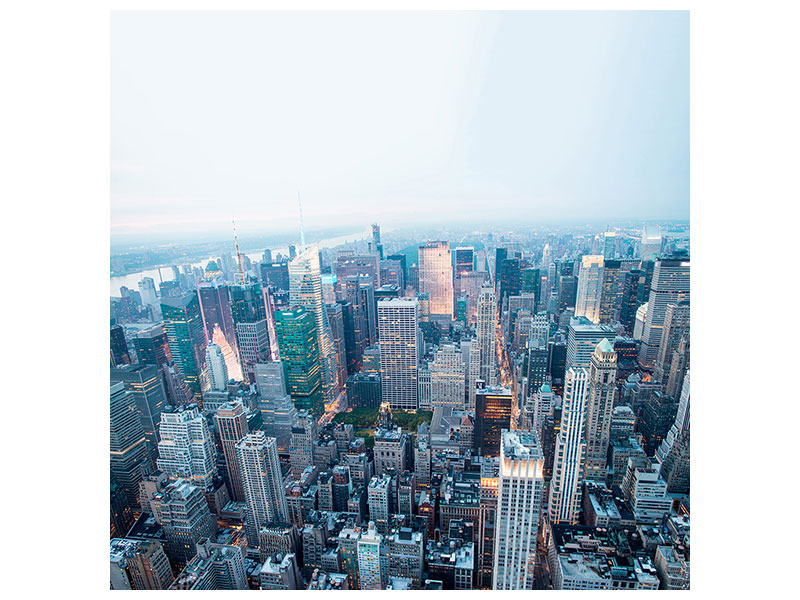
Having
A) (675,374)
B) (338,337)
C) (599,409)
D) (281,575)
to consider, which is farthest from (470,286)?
(281,575)

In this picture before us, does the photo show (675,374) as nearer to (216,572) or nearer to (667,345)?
(667,345)

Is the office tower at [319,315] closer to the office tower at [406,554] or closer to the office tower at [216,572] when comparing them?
the office tower at [216,572]

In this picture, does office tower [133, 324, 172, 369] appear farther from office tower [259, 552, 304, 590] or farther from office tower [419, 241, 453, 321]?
office tower [419, 241, 453, 321]

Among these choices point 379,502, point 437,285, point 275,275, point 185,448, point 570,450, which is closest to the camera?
point 379,502

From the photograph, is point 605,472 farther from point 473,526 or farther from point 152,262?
point 152,262

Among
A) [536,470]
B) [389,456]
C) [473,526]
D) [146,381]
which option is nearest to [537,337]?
[389,456]

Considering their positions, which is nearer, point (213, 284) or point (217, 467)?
point (217, 467)
